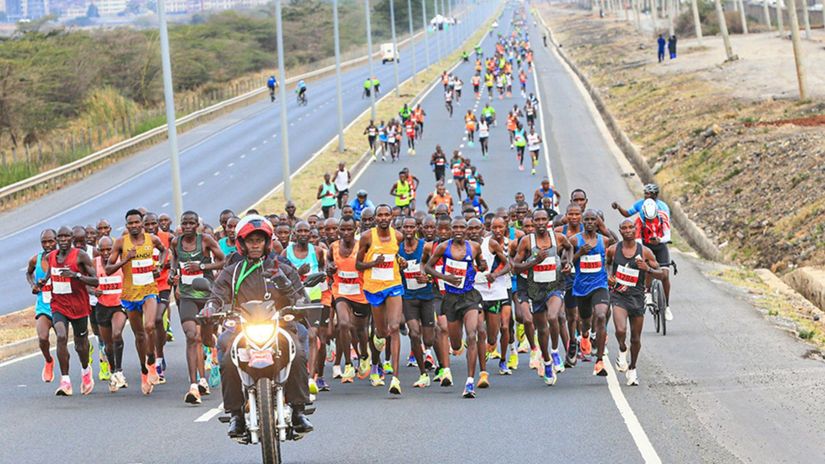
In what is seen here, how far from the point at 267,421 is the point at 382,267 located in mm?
5541

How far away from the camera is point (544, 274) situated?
16.3 m

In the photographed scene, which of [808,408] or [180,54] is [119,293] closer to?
[808,408]

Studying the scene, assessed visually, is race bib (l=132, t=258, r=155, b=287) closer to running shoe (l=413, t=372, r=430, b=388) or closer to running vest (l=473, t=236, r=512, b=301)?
running shoe (l=413, t=372, r=430, b=388)

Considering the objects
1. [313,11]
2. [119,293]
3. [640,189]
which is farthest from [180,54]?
[119,293]

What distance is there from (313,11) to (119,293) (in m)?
150

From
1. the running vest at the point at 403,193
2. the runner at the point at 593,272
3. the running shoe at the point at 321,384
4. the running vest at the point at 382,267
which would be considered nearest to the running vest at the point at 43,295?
the running shoe at the point at 321,384

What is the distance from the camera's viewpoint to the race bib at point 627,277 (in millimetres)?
15758

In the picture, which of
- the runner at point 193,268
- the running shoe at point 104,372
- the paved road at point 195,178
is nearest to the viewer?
the runner at point 193,268

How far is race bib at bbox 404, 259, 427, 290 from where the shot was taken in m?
15.9

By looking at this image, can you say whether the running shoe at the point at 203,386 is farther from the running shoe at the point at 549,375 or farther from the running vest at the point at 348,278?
the running shoe at the point at 549,375

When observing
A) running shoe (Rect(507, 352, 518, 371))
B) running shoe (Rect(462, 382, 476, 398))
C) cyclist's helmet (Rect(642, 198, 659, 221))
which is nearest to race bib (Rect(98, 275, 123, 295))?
running shoe (Rect(462, 382, 476, 398))

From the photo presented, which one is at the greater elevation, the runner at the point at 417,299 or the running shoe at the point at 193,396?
the runner at the point at 417,299

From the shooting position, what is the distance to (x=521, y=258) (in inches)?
645

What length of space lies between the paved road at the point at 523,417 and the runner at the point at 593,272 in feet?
2.25
